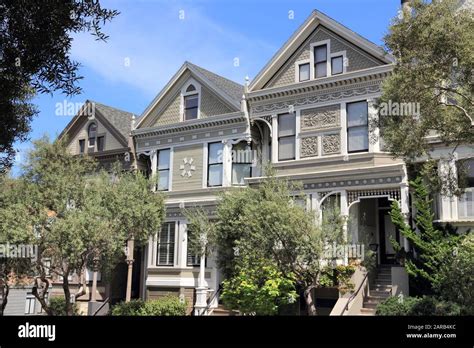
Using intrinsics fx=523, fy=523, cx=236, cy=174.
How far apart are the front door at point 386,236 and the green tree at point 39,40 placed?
56.9 ft

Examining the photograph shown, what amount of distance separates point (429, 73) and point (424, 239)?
8605mm

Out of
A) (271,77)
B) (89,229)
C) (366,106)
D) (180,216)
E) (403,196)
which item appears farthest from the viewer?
(180,216)

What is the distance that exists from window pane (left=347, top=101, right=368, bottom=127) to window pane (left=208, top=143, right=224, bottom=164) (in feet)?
22.4

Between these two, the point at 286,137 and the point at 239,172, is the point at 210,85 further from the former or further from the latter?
the point at 286,137

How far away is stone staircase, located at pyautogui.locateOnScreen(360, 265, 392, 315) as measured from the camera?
19750mm

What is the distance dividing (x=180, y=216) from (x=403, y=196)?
11.6 metres

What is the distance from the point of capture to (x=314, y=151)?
76.0ft

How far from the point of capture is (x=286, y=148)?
24.1 metres

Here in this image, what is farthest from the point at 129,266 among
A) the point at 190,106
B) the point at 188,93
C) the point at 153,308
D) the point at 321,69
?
the point at 321,69

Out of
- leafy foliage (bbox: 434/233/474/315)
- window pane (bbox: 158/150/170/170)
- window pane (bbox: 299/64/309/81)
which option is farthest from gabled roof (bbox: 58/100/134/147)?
leafy foliage (bbox: 434/233/474/315)

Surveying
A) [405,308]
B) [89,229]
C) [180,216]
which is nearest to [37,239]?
[89,229]

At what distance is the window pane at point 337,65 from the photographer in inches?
914
